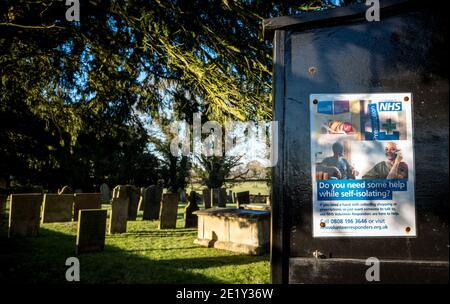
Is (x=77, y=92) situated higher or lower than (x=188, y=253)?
higher

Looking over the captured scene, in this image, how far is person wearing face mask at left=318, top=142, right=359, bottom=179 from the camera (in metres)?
1.83

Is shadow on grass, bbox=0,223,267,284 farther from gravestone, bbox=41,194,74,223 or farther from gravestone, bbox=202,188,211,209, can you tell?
gravestone, bbox=202,188,211,209

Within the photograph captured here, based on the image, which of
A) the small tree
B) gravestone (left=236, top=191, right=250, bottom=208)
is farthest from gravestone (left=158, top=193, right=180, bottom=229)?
the small tree

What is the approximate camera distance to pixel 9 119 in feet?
38.5

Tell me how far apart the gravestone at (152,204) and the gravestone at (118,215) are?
11.6ft

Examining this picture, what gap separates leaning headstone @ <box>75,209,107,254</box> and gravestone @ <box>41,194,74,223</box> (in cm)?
574

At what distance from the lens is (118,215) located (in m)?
9.24

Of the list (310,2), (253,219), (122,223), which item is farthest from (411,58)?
(122,223)

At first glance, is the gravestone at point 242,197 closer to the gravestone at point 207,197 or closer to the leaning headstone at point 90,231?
the gravestone at point 207,197

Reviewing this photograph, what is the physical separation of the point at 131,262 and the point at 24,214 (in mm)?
4447

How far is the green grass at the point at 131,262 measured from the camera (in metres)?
4.96

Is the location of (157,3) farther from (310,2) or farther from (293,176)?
(293,176)

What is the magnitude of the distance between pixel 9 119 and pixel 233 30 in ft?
34.7
